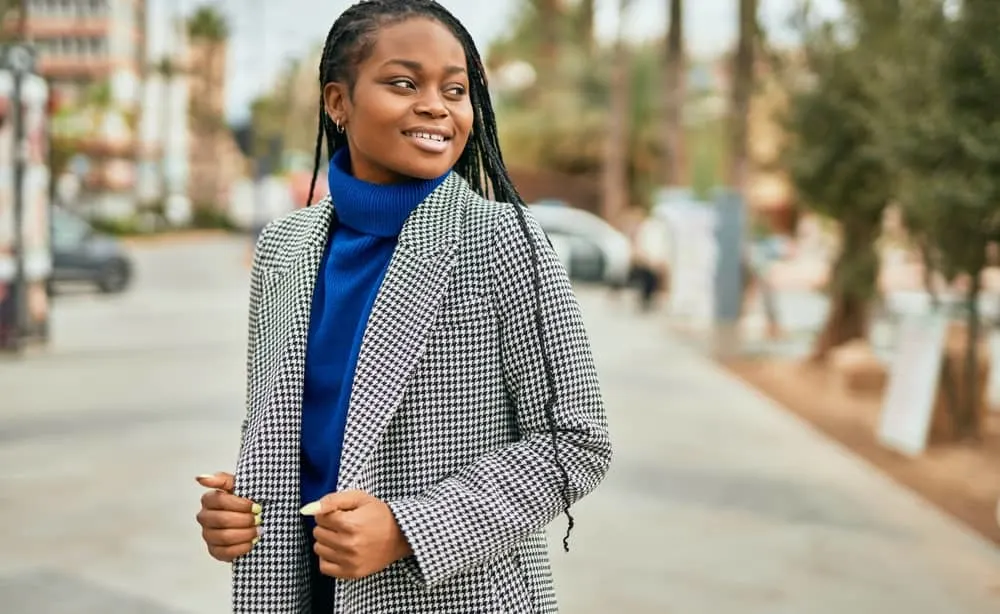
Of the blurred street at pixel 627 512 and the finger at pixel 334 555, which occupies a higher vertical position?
the finger at pixel 334 555

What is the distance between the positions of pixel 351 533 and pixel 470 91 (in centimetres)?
69

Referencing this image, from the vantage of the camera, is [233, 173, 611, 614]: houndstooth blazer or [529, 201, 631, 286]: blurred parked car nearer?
[233, 173, 611, 614]: houndstooth blazer

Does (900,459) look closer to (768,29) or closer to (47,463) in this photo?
(47,463)

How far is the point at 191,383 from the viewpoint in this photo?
12305mm

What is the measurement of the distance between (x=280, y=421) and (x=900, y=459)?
7923mm

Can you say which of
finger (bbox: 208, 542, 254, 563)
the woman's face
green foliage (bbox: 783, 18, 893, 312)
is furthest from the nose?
green foliage (bbox: 783, 18, 893, 312)

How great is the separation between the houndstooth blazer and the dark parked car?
22257 mm

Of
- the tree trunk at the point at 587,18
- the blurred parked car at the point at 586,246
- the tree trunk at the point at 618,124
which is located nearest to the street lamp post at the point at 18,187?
the blurred parked car at the point at 586,246

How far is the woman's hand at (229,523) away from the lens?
1.94 meters

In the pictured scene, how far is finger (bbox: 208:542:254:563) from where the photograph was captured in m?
1.95

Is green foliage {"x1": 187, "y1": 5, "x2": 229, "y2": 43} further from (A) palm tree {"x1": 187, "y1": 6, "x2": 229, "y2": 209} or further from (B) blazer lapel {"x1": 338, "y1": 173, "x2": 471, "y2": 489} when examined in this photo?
(B) blazer lapel {"x1": 338, "y1": 173, "x2": 471, "y2": 489}

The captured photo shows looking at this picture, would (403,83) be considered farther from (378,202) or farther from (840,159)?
(840,159)

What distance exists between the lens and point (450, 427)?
75.2 inches

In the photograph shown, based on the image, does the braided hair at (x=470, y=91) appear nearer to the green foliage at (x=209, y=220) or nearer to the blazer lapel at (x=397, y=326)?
the blazer lapel at (x=397, y=326)
